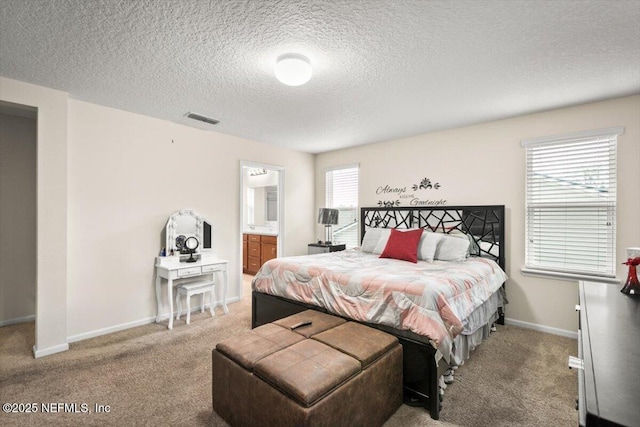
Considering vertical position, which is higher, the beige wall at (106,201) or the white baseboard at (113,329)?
the beige wall at (106,201)

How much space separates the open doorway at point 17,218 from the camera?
367cm

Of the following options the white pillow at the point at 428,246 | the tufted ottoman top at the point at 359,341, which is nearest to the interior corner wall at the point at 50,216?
the tufted ottoman top at the point at 359,341

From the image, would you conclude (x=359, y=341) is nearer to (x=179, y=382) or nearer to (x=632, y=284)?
(x=179, y=382)

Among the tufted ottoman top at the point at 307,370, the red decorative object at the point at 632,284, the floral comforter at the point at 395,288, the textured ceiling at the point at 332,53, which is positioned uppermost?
the textured ceiling at the point at 332,53

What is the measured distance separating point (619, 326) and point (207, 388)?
2546 millimetres

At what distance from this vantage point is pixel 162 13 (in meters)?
1.87

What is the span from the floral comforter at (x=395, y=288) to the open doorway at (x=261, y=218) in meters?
2.19

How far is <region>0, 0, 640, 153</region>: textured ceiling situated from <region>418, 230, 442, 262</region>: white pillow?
1.48 metres

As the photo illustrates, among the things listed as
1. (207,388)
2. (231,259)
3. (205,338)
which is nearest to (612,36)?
(207,388)

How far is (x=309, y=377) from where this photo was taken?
160cm

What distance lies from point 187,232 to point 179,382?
2096 mm

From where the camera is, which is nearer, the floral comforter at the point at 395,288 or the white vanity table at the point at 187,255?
the floral comforter at the point at 395,288

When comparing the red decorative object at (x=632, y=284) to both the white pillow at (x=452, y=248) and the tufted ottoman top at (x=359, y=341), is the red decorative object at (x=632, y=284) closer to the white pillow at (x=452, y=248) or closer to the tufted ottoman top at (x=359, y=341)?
the white pillow at (x=452, y=248)

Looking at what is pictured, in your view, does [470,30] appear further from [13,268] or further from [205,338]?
[13,268]
